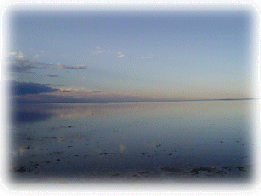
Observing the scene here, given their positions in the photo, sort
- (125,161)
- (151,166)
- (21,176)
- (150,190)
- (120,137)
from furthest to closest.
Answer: (120,137) < (125,161) < (151,166) < (21,176) < (150,190)

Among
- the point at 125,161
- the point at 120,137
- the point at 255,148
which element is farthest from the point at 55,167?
the point at 255,148

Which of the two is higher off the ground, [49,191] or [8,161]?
[8,161]


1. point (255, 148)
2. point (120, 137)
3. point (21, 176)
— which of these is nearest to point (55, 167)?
point (21, 176)

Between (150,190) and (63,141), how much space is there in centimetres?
701

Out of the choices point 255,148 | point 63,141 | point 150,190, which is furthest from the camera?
point 63,141

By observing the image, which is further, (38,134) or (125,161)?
(38,134)

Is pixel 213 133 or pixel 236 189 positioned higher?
pixel 213 133

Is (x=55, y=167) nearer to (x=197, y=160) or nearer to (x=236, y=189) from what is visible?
(x=197, y=160)

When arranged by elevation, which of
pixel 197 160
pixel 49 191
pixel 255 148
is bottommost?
pixel 49 191

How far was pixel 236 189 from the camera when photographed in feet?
22.3

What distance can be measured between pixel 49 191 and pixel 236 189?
20.0ft

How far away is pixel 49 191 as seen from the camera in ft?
21.9

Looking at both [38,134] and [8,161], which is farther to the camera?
[38,134]

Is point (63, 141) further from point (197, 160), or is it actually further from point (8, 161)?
point (197, 160)
